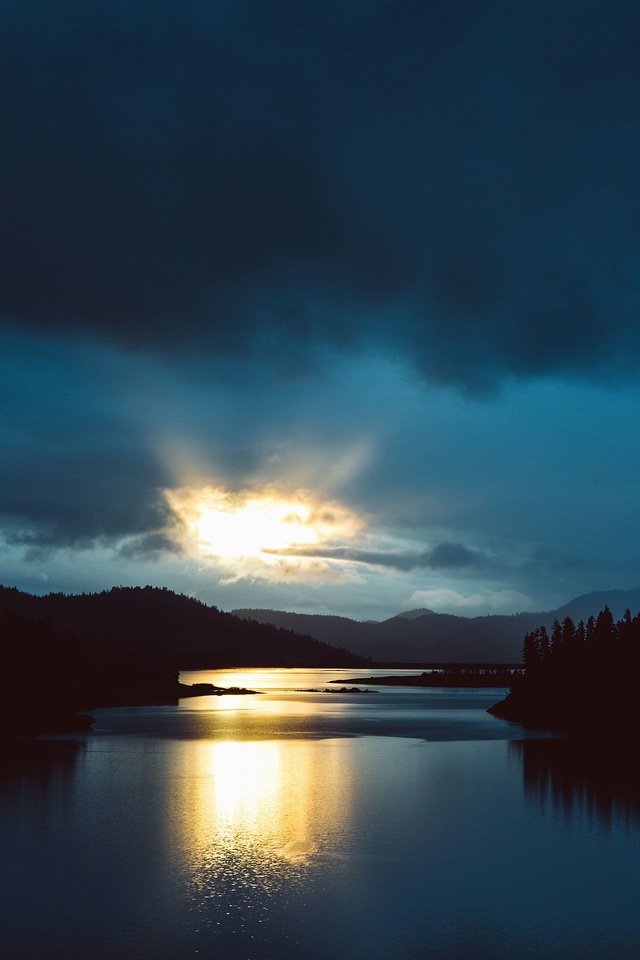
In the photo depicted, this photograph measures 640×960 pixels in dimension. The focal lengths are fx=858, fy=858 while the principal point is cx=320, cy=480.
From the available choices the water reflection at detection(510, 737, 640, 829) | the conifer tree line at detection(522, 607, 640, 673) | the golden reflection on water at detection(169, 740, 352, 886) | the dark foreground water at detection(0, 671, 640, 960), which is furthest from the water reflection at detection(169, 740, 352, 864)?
the conifer tree line at detection(522, 607, 640, 673)

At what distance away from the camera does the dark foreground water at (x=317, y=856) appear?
1262 inches

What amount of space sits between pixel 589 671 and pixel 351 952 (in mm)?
115718

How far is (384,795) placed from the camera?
6456 cm

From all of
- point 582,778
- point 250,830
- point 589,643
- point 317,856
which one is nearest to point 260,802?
point 250,830

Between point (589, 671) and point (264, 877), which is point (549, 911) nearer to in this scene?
point (264, 877)

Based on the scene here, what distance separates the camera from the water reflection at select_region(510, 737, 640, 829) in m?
60.0

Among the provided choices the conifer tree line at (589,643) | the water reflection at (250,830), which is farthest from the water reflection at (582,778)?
the conifer tree line at (589,643)

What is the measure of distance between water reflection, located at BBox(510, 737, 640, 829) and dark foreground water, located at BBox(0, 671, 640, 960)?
31 centimetres

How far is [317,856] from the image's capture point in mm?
44094

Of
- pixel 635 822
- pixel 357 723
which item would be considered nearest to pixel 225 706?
pixel 357 723

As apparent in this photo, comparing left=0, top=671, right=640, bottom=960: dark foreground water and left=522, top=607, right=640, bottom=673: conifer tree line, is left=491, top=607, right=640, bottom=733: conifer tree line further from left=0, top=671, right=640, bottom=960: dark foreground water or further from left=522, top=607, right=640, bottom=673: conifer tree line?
left=0, top=671, right=640, bottom=960: dark foreground water

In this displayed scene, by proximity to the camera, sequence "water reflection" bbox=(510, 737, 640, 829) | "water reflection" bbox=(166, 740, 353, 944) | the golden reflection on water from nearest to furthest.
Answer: "water reflection" bbox=(166, 740, 353, 944) → the golden reflection on water → "water reflection" bbox=(510, 737, 640, 829)

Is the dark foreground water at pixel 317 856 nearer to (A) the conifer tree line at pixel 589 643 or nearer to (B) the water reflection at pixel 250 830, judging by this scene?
(B) the water reflection at pixel 250 830

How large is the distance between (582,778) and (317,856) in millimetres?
39221
